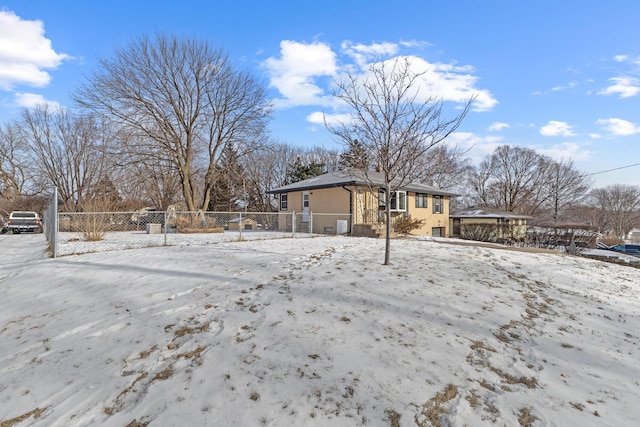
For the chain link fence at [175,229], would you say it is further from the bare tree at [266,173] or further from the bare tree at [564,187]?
the bare tree at [564,187]

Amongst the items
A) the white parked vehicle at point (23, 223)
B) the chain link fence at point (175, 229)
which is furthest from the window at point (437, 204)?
the white parked vehicle at point (23, 223)

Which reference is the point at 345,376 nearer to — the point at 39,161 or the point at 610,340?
the point at 610,340

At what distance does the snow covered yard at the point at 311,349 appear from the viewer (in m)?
2.30

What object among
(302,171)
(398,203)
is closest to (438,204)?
(398,203)

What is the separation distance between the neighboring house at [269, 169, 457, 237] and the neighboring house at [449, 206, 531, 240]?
4256mm

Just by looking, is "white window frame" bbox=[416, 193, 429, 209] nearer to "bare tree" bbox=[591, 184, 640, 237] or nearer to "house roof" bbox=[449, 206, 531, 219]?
"house roof" bbox=[449, 206, 531, 219]

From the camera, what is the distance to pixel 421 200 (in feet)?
68.0

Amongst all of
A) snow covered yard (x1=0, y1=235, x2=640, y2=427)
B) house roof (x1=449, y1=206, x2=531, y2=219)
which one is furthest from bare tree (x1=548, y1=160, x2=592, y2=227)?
snow covered yard (x1=0, y1=235, x2=640, y2=427)

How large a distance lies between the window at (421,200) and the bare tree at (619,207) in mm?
38607

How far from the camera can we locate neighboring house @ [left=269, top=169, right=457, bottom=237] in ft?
52.2

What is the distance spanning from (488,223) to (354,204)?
1553cm

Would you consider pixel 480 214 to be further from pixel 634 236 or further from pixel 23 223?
pixel 23 223

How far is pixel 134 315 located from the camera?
3953mm

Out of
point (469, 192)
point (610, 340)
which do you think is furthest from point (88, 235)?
point (469, 192)
